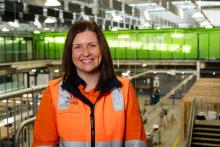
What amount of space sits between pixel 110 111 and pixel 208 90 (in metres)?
18.0

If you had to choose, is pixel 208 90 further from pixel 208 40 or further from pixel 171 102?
pixel 171 102

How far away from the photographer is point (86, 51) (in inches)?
91.7

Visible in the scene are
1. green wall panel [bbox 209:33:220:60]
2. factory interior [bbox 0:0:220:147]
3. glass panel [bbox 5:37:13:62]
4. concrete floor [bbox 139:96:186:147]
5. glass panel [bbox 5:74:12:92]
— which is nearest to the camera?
factory interior [bbox 0:0:220:147]

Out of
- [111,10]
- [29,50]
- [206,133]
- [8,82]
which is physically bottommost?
[206,133]

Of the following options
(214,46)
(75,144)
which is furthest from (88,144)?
(214,46)

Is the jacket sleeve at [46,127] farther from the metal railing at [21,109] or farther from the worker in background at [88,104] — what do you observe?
the metal railing at [21,109]

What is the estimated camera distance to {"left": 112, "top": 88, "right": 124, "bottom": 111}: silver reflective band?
225 centimetres

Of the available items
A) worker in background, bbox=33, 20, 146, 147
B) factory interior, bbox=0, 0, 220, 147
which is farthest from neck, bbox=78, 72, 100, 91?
factory interior, bbox=0, 0, 220, 147

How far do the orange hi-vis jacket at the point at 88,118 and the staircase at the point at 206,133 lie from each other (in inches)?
543

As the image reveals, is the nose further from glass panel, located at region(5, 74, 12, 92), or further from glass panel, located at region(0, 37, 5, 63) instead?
glass panel, located at region(5, 74, 12, 92)

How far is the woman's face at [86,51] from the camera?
232cm

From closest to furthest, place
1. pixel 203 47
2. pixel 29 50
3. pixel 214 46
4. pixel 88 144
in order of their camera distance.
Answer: pixel 88 144
pixel 214 46
pixel 203 47
pixel 29 50

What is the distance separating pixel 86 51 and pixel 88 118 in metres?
0.44

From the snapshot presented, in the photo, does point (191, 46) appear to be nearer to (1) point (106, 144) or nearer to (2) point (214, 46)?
(2) point (214, 46)
